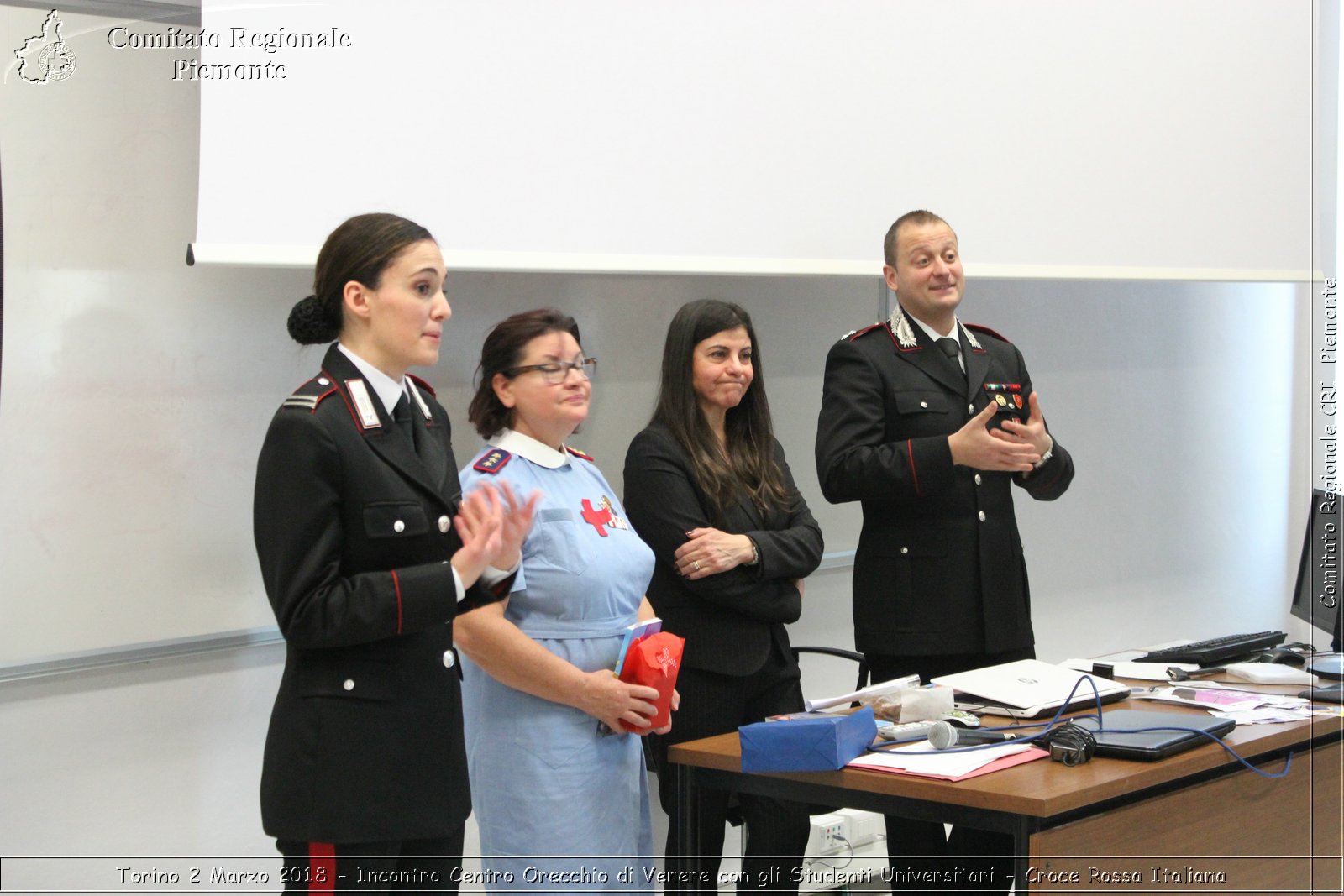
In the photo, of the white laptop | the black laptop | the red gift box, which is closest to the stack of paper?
the black laptop

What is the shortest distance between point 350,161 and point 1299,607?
88.7 inches

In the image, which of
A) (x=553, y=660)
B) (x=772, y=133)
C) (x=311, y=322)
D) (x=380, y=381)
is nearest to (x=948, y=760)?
(x=553, y=660)

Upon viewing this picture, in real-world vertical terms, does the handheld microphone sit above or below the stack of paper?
above

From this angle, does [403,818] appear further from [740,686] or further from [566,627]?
[740,686]

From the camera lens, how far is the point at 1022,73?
3.88m

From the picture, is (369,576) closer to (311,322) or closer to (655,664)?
(311,322)

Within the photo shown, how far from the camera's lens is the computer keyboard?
2.72m

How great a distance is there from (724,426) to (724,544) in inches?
14.1

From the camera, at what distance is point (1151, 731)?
6.73 feet

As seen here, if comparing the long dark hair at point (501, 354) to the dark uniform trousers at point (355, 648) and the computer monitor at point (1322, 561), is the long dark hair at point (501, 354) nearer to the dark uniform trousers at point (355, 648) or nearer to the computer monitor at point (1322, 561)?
the dark uniform trousers at point (355, 648)

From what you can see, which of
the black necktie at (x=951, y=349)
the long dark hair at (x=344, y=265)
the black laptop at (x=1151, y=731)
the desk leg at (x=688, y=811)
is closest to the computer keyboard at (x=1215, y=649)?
the black laptop at (x=1151, y=731)

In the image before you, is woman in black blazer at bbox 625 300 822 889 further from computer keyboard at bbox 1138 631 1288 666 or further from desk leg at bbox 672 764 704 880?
computer keyboard at bbox 1138 631 1288 666

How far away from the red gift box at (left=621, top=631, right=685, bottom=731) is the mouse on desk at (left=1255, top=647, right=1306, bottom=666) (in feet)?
4.56

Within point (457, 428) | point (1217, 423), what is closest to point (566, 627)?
point (457, 428)
